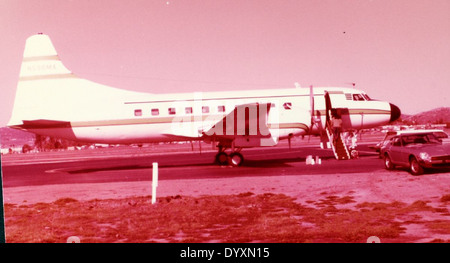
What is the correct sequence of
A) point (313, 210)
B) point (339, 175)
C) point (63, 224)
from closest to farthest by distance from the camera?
point (63, 224) < point (313, 210) < point (339, 175)

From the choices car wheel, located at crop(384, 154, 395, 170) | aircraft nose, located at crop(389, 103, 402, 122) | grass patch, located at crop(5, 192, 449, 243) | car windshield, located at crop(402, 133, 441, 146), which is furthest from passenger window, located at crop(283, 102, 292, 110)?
grass patch, located at crop(5, 192, 449, 243)

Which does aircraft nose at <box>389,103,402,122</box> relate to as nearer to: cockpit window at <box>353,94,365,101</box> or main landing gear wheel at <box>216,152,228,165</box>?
cockpit window at <box>353,94,365,101</box>

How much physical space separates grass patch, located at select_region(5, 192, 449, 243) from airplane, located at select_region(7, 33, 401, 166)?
893cm

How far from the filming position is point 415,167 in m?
13.3

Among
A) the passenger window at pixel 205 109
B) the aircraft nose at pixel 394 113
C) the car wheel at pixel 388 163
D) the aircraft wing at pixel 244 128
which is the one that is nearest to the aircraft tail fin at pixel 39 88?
the passenger window at pixel 205 109

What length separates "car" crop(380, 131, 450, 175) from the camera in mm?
12711

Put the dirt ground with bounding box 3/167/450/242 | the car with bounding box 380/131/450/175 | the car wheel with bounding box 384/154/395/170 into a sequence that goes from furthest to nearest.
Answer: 1. the car wheel with bounding box 384/154/395/170
2. the car with bounding box 380/131/450/175
3. the dirt ground with bounding box 3/167/450/242

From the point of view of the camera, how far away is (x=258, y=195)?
10.8 metres

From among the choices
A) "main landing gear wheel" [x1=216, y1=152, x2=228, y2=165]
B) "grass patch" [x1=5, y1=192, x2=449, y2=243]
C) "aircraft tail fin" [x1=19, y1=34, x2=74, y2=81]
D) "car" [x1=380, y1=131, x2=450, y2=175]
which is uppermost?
"aircraft tail fin" [x1=19, y1=34, x2=74, y2=81]

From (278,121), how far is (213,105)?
3.60 metres

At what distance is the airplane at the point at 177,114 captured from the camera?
18.6 m

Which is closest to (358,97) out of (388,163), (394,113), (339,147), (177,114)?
(394,113)
